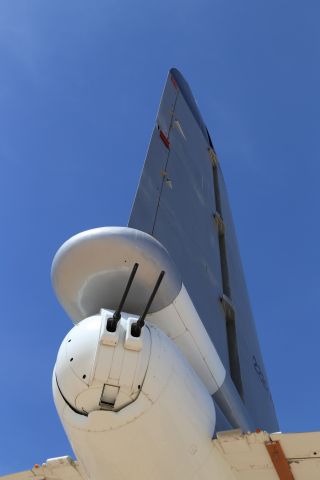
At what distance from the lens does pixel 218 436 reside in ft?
14.0

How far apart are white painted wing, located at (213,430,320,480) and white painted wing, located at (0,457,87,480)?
5.24 ft

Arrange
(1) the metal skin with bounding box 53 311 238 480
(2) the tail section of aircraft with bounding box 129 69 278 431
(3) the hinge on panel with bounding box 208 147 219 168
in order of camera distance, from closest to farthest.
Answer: (1) the metal skin with bounding box 53 311 238 480, (2) the tail section of aircraft with bounding box 129 69 278 431, (3) the hinge on panel with bounding box 208 147 219 168

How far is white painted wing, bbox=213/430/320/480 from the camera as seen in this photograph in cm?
414

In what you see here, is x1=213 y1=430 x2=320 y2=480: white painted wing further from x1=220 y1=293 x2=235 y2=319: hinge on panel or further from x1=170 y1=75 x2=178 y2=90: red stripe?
x1=170 y1=75 x2=178 y2=90: red stripe

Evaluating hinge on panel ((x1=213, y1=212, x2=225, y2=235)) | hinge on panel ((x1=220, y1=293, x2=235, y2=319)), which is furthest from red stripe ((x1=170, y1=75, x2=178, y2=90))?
hinge on panel ((x1=220, y1=293, x2=235, y2=319))

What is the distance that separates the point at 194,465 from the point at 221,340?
2827 millimetres

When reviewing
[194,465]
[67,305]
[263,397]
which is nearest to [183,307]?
[67,305]

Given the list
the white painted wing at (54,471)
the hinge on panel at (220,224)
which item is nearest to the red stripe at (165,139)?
the hinge on panel at (220,224)

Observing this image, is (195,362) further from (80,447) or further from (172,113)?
(172,113)

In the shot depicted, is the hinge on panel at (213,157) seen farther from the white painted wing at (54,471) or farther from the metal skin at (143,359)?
the white painted wing at (54,471)

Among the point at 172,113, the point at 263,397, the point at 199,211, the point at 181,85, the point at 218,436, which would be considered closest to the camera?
the point at 218,436

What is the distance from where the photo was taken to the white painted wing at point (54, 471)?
5066 mm

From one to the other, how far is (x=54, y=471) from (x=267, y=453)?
2144mm

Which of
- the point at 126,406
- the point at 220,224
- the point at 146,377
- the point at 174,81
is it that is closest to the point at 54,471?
the point at 126,406
